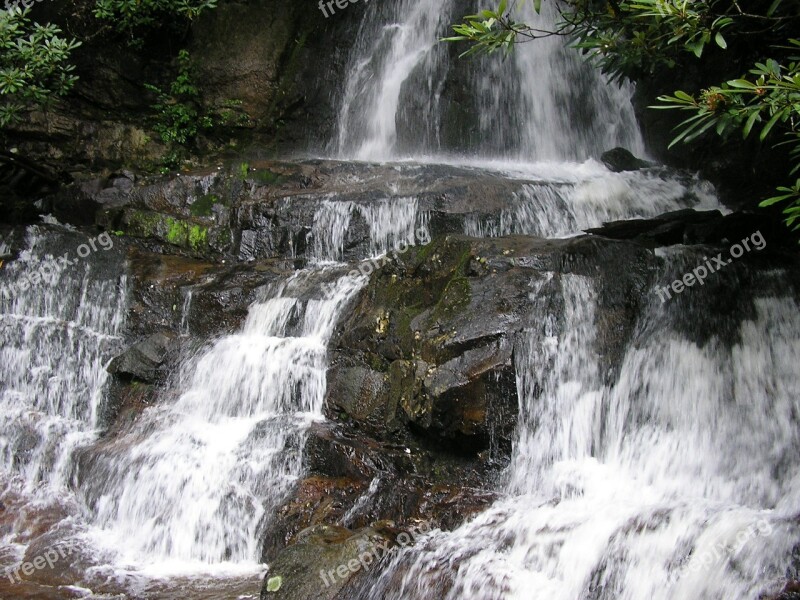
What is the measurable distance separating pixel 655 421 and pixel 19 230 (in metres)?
8.14

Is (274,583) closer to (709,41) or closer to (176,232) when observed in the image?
(709,41)

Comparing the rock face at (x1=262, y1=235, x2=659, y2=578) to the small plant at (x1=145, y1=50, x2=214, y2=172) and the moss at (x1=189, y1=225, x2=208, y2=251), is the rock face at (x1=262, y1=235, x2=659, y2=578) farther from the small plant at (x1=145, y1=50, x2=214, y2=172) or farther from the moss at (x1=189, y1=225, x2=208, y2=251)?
the small plant at (x1=145, y1=50, x2=214, y2=172)

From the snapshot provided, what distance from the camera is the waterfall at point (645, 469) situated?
12.6 ft

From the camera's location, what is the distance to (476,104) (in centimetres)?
1205

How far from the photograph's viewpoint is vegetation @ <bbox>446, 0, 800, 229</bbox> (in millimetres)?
3562

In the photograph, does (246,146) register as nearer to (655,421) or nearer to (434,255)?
(434,255)

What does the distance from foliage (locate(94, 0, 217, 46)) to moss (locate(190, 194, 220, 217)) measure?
323cm

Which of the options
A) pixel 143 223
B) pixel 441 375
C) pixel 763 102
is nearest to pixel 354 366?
pixel 441 375

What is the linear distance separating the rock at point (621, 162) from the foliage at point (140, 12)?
6428 mm

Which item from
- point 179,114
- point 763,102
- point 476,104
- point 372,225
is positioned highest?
point 476,104

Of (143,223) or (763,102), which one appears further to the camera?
(143,223)

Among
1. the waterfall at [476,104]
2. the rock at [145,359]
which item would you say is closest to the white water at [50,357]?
the rock at [145,359]

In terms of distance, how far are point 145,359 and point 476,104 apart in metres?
7.18

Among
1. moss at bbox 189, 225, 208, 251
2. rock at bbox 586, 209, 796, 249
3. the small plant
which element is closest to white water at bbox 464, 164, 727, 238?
rock at bbox 586, 209, 796, 249
